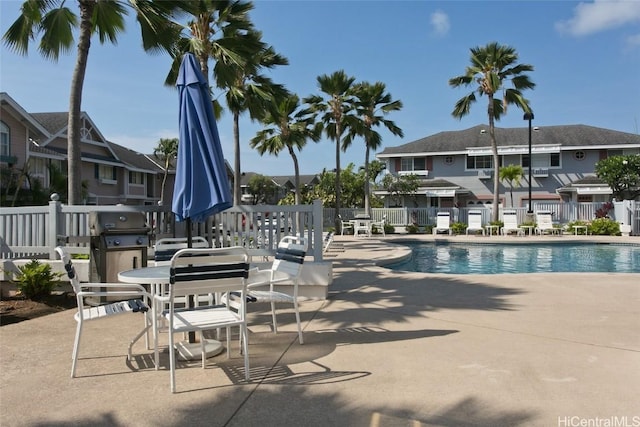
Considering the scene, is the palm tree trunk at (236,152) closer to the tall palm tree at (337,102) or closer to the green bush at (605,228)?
the tall palm tree at (337,102)

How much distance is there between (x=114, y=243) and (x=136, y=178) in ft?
97.2

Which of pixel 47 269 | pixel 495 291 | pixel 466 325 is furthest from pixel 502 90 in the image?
pixel 47 269

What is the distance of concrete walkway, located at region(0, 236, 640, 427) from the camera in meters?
2.93

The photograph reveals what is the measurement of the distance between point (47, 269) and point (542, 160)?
31.3 m

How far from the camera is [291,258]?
4793mm

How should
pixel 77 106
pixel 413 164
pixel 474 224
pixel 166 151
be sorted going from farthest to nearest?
pixel 166 151 < pixel 413 164 < pixel 474 224 < pixel 77 106

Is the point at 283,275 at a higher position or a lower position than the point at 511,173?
lower

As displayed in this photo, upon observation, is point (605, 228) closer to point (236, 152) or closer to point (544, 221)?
point (544, 221)

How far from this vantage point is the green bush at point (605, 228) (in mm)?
21172

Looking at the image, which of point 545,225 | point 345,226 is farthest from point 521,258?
point 345,226

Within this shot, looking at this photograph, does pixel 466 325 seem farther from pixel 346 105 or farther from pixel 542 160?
pixel 542 160

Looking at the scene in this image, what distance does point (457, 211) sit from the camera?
2722 centimetres

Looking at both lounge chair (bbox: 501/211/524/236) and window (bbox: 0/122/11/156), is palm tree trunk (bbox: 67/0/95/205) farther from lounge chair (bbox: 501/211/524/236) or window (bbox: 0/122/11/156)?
lounge chair (bbox: 501/211/524/236)

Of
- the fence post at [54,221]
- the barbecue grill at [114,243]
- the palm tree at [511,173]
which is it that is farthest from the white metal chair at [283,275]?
the palm tree at [511,173]
